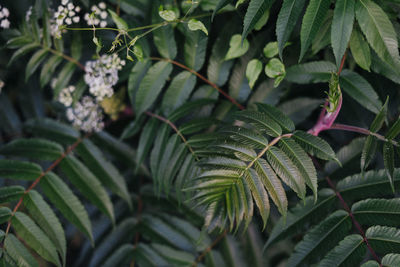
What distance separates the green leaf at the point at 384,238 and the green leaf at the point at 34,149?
142cm

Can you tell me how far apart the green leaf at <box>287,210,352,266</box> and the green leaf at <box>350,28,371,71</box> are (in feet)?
1.94

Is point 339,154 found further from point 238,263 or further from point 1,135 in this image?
point 1,135

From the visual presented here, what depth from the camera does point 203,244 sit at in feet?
6.14

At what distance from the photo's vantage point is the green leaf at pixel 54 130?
185cm

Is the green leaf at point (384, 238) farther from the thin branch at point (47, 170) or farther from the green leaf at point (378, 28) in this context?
the thin branch at point (47, 170)

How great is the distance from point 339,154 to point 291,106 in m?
0.33

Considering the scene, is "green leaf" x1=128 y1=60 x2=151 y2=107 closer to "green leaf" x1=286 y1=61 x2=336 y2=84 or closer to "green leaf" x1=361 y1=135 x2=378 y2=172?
"green leaf" x1=286 y1=61 x2=336 y2=84

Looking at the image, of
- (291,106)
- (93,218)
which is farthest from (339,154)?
(93,218)

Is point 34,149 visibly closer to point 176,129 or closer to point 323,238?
point 176,129

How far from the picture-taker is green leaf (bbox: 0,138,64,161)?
1.73 metres

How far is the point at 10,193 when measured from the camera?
1532mm

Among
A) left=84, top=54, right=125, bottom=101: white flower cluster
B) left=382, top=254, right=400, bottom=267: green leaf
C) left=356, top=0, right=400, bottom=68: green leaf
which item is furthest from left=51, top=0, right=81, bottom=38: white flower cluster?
left=382, top=254, right=400, bottom=267: green leaf

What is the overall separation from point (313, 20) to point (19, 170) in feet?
4.61

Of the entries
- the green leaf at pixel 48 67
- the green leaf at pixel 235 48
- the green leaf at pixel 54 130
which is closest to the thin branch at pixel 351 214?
the green leaf at pixel 235 48
